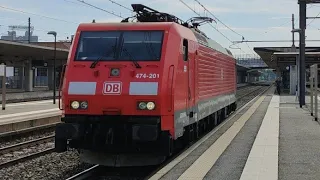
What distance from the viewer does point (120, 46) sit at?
380 inches

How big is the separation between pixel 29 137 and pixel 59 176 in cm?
733

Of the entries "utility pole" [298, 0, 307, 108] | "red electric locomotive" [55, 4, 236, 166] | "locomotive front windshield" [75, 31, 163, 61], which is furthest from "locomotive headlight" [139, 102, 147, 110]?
"utility pole" [298, 0, 307, 108]

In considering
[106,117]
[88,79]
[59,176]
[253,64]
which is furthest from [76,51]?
[253,64]

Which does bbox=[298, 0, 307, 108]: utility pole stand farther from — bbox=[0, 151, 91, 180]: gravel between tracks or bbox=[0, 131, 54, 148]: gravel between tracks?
bbox=[0, 151, 91, 180]: gravel between tracks

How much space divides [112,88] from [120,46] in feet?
3.30

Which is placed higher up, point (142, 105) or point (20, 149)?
point (142, 105)

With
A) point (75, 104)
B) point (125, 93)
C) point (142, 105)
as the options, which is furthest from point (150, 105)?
point (75, 104)

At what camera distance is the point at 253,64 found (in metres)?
117

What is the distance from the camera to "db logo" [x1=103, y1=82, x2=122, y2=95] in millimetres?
9098

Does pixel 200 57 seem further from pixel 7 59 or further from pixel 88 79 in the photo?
pixel 7 59

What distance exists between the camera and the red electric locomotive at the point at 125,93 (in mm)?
8914

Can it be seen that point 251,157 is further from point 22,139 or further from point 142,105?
point 22,139

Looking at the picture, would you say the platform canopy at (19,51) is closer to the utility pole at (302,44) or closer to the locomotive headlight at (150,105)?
the utility pole at (302,44)

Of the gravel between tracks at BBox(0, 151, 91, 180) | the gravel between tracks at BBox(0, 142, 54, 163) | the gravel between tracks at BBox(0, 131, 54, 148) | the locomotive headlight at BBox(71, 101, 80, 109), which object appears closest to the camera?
the locomotive headlight at BBox(71, 101, 80, 109)
